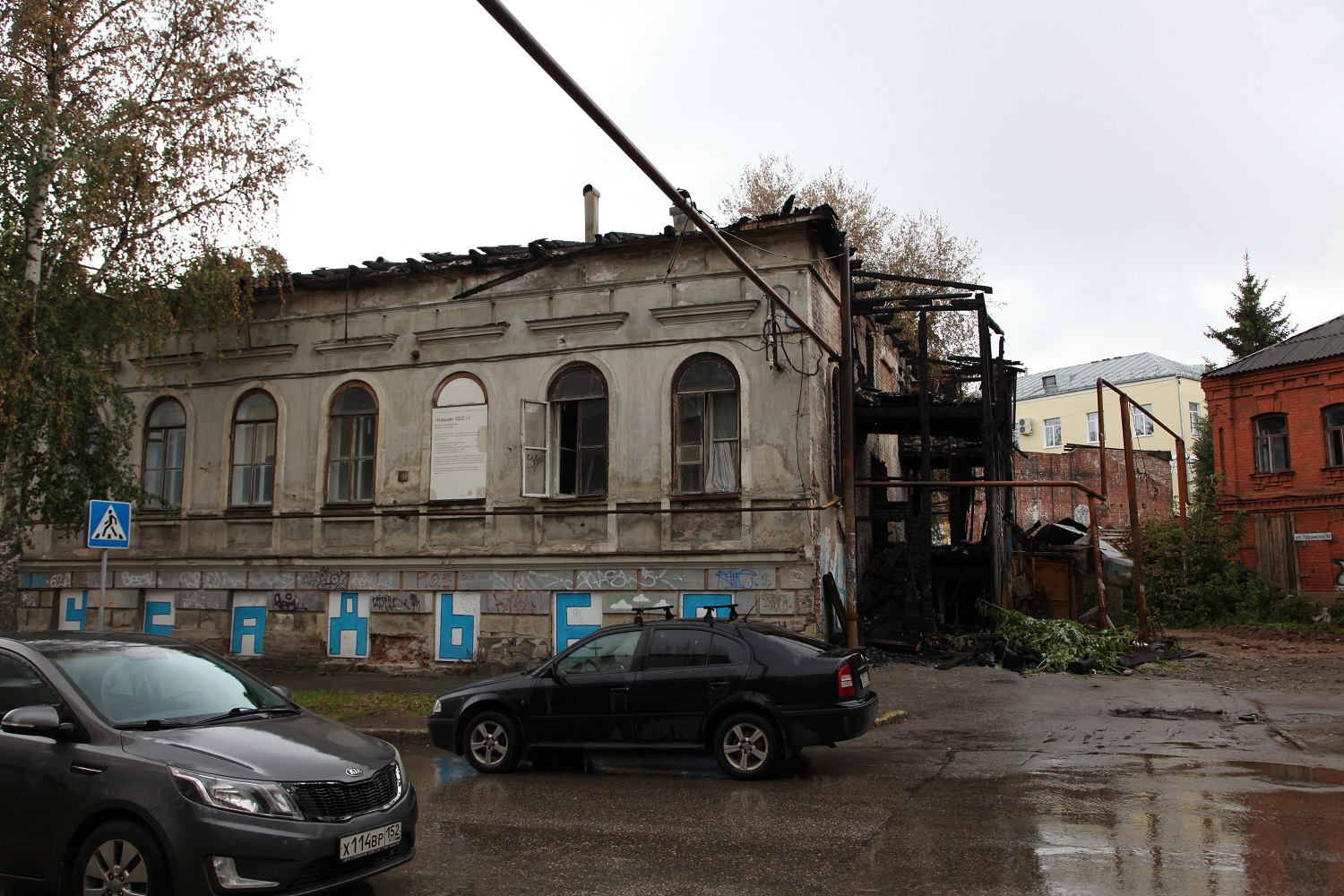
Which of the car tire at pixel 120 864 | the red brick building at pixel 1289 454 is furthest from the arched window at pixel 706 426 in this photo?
the red brick building at pixel 1289 454

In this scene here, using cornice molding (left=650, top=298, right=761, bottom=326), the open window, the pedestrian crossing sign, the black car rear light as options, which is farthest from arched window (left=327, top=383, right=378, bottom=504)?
the open window

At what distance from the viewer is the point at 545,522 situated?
16.9 m

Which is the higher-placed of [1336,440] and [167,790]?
[1336,440]

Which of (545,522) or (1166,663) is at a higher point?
(545,522)

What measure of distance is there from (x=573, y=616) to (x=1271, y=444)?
22366 millimetres

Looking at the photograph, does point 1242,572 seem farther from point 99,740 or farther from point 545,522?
point 99,740

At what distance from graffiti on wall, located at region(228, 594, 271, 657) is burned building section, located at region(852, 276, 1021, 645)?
1108 centimetres

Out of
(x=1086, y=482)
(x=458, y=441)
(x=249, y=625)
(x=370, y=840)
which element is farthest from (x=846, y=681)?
(x=1086, y=482)

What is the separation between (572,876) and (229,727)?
7.15 ft

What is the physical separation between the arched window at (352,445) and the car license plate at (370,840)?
44.4 ft

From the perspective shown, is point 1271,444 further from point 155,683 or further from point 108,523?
point 155,683

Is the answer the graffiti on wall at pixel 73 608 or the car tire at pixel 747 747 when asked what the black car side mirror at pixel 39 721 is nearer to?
the car tire at pixel 747 747

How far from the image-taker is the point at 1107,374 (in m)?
64.8

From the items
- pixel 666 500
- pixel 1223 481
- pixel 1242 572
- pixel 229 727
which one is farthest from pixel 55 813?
pixel 1223 481
